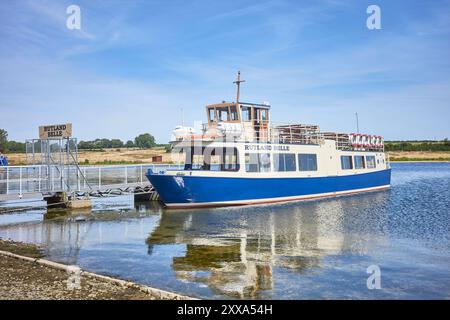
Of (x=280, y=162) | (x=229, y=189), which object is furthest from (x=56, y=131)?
(x=280, y=162)

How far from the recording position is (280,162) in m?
26.0

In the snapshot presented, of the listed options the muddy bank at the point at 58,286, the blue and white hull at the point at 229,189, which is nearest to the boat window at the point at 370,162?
the blue and white hull at the point at 229,189

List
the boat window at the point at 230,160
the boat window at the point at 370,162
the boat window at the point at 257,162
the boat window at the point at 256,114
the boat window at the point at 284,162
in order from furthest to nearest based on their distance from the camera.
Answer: the boat window at the point at 370,162 → the boat window at the point at 256,114 → the boat window at the point at 284,162 → the boat window at the point at 257,162 → the boat window at the point at 230,160

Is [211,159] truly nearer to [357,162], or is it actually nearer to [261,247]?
[261,247]

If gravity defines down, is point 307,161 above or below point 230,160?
below

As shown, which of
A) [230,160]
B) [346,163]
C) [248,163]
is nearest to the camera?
[248,163]

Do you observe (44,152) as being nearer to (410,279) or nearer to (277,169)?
(277,169)

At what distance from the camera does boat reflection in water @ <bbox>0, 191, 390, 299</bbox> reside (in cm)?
1005

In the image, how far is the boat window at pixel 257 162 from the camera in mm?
24203

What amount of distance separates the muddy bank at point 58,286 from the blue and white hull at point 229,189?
12218 mm

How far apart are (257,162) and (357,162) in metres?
12.7

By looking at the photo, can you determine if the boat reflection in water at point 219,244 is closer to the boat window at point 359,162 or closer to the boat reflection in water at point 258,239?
Result: the boat reflection in water at point 258,239

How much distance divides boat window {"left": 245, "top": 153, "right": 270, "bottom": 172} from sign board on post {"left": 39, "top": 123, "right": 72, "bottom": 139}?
9.83 m
